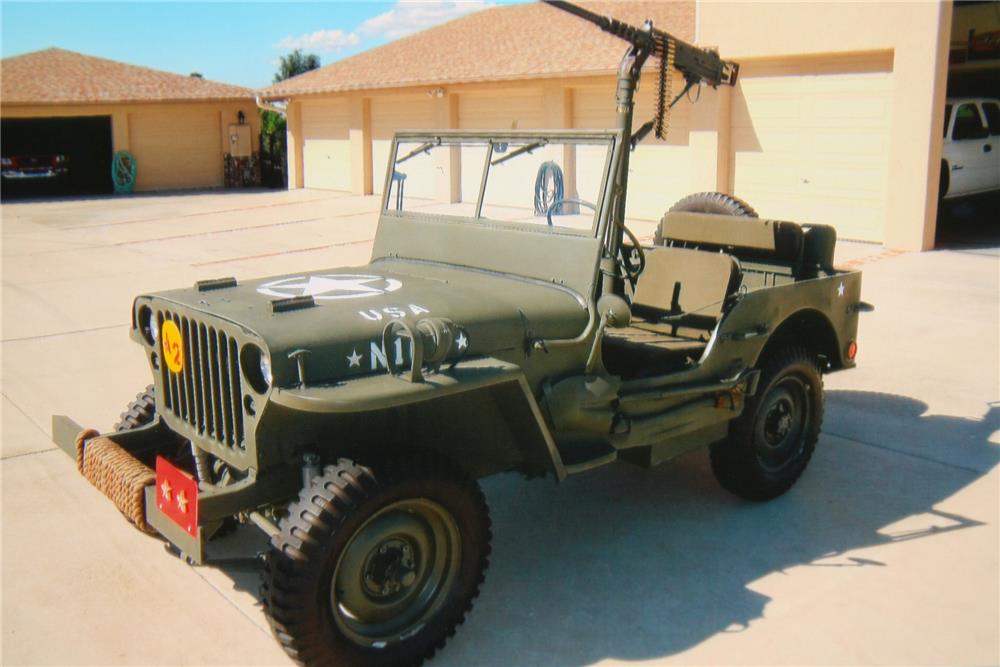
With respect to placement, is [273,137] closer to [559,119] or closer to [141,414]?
[559,119]

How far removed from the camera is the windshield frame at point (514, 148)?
4160 mm

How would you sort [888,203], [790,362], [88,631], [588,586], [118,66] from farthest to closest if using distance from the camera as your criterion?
1. [118,66]
2. [888,203]
3. [790,362]
4. [588,586]
5. [88,631]

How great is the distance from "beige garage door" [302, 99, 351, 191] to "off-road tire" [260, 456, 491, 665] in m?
21.5

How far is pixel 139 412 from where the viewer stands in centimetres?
436

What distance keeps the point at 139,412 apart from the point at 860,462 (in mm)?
3811

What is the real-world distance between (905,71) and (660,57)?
30.3 feet

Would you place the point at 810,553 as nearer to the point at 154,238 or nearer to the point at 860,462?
the point at 860,462

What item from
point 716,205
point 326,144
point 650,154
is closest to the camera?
point 716,205

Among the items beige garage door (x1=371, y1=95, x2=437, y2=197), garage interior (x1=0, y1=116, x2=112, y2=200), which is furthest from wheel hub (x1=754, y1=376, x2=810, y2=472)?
garage interior (x1=0, y1=116, x2=112, y2=200)

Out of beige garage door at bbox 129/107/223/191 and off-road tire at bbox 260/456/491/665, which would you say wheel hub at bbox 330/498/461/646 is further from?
beige garage door at bbox 129/107/223/191

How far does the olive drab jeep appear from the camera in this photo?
3.33 m

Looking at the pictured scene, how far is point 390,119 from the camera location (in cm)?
2286

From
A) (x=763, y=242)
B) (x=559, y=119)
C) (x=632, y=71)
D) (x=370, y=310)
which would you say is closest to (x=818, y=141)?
(x=559, y=119)

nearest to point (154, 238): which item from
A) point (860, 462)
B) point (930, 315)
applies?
point (930, 315)
